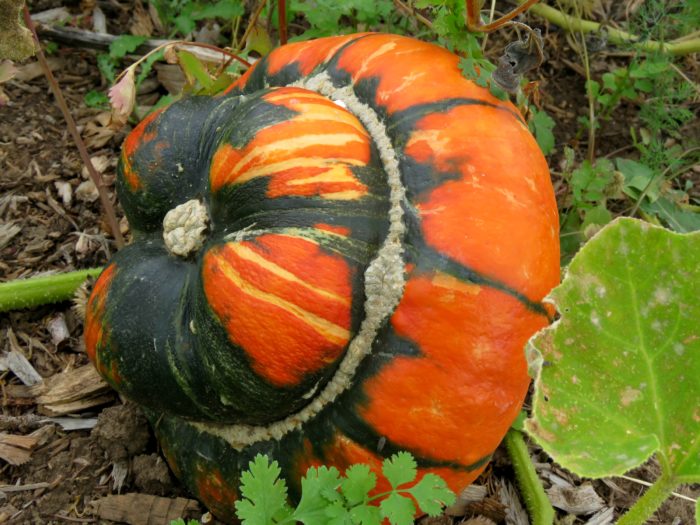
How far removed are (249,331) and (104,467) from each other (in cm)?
84

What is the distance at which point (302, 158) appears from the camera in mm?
1576

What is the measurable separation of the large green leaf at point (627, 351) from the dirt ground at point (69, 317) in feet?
2.50

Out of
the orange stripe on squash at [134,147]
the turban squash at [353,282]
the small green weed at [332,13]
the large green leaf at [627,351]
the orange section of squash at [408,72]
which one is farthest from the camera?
the small green weed at [332,13]

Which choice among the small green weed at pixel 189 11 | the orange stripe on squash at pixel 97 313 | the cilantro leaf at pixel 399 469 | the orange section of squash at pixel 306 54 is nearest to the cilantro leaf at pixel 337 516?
the cilantro leaf at pixel 399 469

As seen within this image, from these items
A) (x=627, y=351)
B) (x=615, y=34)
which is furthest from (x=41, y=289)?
(x=615, y=34)

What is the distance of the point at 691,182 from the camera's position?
2805 millimetres

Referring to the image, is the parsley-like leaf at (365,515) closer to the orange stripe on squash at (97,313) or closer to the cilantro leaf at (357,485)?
the cilantro leaf at (357,485)

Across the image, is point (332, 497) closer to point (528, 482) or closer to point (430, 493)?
point (430, 493)

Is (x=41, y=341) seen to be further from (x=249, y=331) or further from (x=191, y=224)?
(x=249, y=331)

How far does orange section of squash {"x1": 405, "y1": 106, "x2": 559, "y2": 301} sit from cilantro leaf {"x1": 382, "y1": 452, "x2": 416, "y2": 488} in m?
0.39

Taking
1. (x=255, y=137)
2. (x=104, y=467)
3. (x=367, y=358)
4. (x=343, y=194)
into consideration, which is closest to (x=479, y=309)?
(x=367, y=358)

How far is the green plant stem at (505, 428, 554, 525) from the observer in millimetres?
1955

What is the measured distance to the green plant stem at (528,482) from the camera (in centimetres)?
196

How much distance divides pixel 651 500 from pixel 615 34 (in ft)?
6.47
